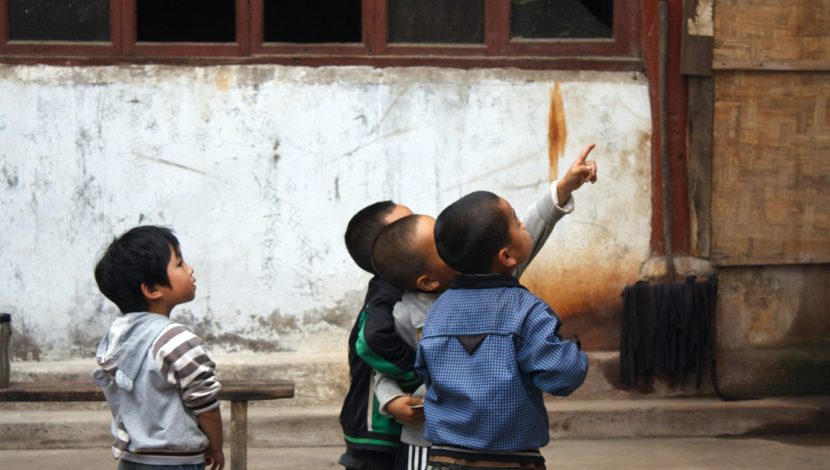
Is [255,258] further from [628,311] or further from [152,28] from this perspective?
[628,311]

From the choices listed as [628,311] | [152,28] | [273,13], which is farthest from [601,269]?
[152,28]

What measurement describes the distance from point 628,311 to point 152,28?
278 cm

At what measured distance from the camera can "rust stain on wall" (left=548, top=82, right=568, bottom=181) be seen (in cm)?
673

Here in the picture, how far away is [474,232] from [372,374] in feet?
→ 2.19

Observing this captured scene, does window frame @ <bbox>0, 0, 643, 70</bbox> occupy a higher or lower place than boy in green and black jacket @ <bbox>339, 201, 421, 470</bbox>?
higher

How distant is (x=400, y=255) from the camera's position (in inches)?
143

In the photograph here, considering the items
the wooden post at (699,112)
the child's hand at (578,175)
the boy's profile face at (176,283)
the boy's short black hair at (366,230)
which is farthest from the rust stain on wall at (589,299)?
the boy's profile face at (176,283)

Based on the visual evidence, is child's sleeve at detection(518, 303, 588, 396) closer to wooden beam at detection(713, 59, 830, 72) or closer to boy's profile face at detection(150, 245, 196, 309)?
boy's profile face at detection(150, 245, 196, 309)

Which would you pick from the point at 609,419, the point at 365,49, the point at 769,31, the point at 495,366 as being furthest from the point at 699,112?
the point at 495,366

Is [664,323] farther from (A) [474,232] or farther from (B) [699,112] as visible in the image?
(A) [474,232]

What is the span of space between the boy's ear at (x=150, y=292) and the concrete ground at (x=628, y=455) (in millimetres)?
2665

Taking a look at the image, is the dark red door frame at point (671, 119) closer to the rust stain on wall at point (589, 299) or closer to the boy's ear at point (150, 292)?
the rust stain on wall at point (589, 299)

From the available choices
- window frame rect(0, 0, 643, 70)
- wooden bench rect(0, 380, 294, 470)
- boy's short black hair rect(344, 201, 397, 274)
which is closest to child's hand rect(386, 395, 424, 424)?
boy's short black hair rect(344, 201, 397, 274)

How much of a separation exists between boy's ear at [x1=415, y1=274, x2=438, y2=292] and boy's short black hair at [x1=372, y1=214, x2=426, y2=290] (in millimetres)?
11
